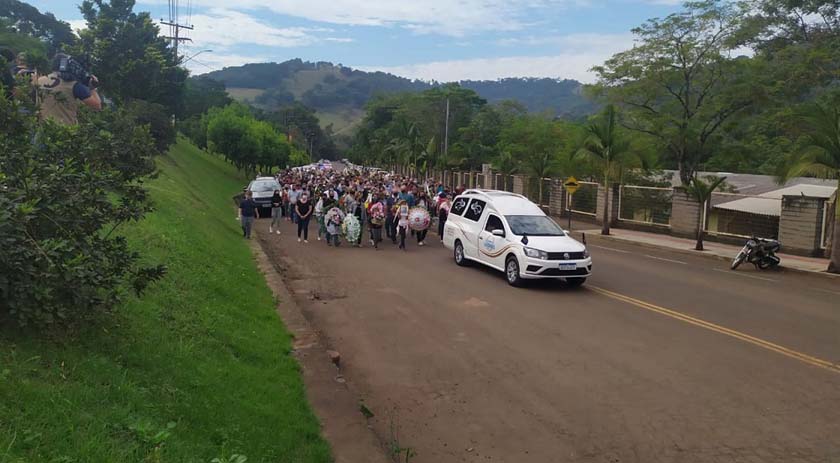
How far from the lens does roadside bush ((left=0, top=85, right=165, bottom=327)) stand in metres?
4.74

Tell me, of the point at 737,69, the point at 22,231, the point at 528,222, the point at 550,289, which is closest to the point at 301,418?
the point at 22,231

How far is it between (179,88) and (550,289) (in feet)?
122

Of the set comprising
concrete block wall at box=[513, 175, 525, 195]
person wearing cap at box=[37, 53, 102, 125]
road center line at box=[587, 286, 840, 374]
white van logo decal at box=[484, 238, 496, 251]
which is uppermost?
person wearing cap at box=[37, 53, 102, 125]

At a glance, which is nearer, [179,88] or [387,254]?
[387,254]

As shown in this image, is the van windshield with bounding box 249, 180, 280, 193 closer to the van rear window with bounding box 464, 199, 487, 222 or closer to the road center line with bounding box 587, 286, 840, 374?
the van rear window with bounding box 464, 199, 487, 222

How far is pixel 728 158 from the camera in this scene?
36781 mm

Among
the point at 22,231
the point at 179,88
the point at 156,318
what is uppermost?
the point at 179,88

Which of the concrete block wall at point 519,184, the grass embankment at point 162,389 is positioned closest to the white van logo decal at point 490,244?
the grass embankment at point 162,389

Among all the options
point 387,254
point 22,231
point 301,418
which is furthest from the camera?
point 387,254

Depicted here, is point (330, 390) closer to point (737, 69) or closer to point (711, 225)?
point (711, 225)

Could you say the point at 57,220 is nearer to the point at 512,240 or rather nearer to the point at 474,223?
the point at 512,240

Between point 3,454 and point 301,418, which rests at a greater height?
point 3,454

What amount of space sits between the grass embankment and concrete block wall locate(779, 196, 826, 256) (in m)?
18.1

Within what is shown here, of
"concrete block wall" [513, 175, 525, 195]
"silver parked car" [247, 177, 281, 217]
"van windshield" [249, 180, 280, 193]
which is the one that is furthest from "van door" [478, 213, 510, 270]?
"concrete block wall" [513, 175, 525, 195]
